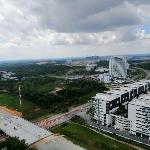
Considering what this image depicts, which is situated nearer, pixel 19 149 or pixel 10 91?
pixel 19 149

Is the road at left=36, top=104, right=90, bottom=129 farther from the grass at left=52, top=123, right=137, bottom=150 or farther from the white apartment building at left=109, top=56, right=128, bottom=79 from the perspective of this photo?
the white apartment building at left=109, top=56, right=128, bottom=79

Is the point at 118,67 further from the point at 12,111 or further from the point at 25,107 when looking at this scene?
the point at 12,111

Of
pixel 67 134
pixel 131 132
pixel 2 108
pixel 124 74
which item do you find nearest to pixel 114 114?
pixel 131 132

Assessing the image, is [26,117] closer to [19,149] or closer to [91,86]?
[19,149]

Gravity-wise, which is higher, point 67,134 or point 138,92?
point 138,92

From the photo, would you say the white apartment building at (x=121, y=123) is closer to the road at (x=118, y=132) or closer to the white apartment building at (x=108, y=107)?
the white apartment building at (x=108, y=107)

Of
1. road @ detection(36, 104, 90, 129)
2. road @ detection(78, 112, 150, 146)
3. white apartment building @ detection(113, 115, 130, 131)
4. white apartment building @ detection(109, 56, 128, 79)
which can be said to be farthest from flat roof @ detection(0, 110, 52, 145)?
white apartment building @ detection(109, 56, 128, 79)

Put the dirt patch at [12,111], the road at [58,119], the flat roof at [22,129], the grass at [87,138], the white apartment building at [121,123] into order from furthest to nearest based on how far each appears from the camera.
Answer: the dirt patch at [12,111] → the road at [58,119] → the white apartment building at [121,123] → the flat roof at [22,129] → the grass at [87,138]

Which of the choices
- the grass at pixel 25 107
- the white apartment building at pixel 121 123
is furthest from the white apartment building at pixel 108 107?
the grass at pixel 25 107
